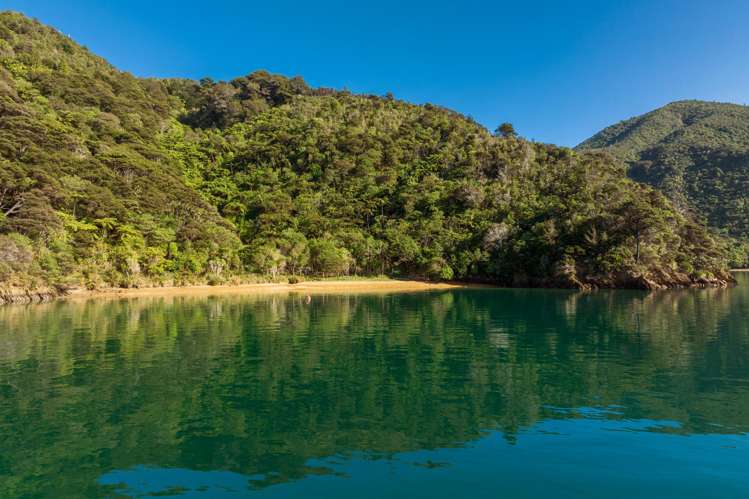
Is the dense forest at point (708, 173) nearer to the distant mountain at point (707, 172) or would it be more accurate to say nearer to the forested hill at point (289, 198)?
the distant mountain at point (707, 172)

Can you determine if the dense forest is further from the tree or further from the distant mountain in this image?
the tree

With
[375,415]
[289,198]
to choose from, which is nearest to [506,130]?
[289,198]

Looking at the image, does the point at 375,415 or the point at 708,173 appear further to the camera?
the point at 708,173

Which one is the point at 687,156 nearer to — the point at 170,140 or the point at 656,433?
the point at 170,140

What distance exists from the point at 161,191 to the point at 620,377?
82.5m

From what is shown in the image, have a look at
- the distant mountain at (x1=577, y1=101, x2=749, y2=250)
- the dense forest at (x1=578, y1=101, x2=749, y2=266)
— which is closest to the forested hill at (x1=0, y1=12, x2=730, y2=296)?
the dense forest at (x1=578, y1=101, x2=749, y2=266)

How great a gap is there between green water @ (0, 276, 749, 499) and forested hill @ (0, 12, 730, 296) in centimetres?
4162

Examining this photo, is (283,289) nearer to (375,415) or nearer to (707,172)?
(375,415)

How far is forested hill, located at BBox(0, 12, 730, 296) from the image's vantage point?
64438mm

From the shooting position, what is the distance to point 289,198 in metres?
104

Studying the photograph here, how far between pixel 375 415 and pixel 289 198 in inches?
3718

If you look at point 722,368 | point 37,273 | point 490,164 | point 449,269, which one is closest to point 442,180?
point 490,164

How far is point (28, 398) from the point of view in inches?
591

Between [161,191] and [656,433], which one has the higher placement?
[161,191]
